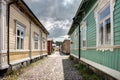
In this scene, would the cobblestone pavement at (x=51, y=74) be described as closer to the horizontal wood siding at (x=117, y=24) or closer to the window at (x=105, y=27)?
the window at (x=105, y=27)

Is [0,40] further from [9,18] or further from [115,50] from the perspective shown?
[115,50]

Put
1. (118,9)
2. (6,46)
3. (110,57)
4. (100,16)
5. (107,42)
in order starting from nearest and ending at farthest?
(118,9), (110,57), (107,42), (100,16), (6,46)

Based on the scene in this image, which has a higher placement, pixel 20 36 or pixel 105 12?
pixel 105 12

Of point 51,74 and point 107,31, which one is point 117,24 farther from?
point 51,74

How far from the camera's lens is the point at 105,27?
23.8ft

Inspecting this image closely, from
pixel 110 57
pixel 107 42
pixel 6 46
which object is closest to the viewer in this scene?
pixel 110 57

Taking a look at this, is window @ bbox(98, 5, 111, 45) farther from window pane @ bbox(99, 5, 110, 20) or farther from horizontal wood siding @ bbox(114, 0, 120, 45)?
horizontal wood siding @ bbox(114, 0, 120, 45)

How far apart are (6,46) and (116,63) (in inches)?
219

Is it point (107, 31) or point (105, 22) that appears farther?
point (105, 22)

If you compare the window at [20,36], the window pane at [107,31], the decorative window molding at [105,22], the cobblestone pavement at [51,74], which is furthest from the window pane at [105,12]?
the window at [20,36]

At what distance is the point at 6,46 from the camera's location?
919cm

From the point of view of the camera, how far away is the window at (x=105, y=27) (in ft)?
22.2

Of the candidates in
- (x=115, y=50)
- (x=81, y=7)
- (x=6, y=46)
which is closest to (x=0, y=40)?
(x=6, y=46)

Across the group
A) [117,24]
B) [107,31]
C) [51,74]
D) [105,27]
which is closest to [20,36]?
[51,74]
